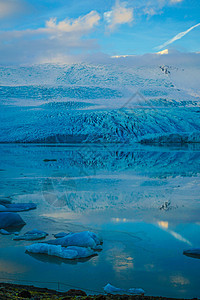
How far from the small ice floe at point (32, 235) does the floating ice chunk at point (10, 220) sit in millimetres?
502

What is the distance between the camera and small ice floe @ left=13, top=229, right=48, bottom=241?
3.86 meters

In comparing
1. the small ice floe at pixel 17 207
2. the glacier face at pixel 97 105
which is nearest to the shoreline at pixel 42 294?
the small ice floe at pixel 17 207

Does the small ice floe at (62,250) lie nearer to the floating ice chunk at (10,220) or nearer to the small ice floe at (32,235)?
the small ice floe at (32,235)

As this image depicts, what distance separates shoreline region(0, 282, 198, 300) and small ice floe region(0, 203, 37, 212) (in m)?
2.67

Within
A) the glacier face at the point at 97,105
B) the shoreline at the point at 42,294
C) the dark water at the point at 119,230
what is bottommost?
the dark water at the point at 119,230

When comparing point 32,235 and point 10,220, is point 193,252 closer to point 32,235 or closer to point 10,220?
point 32,235

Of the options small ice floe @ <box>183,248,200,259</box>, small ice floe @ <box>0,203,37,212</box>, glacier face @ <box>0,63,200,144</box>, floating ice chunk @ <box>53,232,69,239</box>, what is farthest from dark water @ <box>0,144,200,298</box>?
glacier face @ <box>0,63,200,144</box>

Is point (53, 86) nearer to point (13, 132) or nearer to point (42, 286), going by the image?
point (13, 132)

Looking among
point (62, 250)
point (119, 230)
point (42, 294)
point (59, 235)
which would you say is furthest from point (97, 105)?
point (42, 294)

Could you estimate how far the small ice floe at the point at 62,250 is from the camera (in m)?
A: 3.34

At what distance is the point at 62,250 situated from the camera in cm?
339

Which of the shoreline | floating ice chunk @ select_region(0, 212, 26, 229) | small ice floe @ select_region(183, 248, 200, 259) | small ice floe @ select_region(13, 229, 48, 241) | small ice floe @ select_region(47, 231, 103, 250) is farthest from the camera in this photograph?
floating ice chunk @ select_region(0, 212, 26, 229)

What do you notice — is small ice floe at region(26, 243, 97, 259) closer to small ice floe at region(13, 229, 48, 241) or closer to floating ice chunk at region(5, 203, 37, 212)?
small ice floe at region(13, 229, 48, 241)

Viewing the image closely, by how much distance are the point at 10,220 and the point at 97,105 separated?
131 feet
